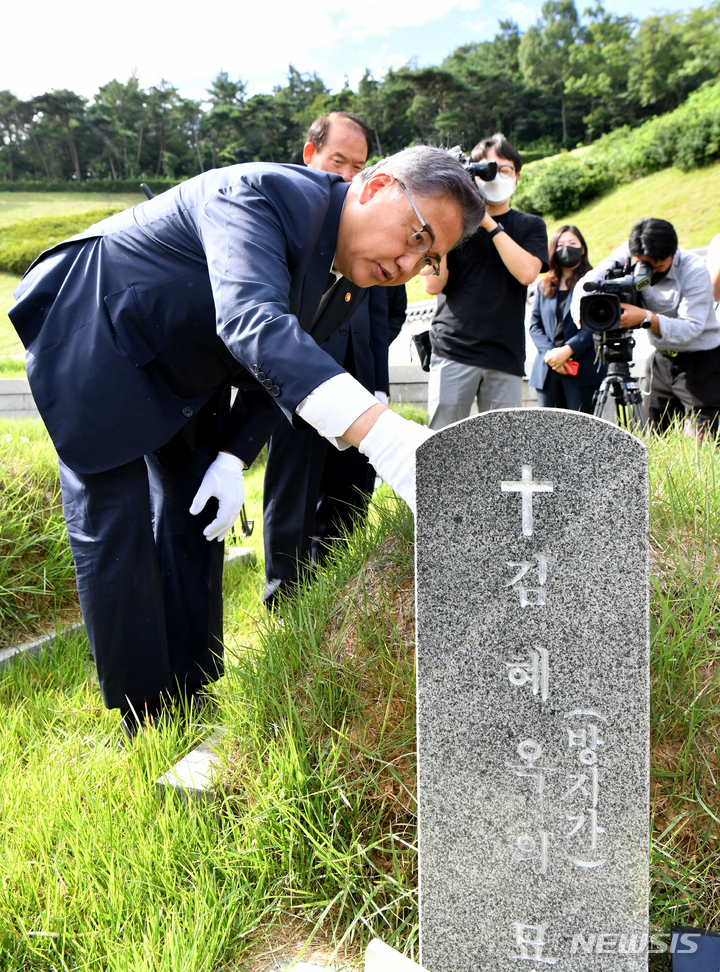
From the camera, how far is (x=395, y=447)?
1.35 metres

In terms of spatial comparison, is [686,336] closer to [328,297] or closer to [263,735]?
[328,297]

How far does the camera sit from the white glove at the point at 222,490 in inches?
87.2

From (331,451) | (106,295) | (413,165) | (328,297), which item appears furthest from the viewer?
(331,451)

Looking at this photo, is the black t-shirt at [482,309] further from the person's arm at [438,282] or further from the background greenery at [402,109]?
the background greenery at [402,109]

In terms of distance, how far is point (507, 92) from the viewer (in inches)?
1813

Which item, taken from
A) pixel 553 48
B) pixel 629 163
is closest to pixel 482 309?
pixel 629 163

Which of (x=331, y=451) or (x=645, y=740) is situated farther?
(x=331, y=451)

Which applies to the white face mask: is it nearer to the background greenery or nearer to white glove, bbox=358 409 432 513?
white glove, bbox=358 409 432 513

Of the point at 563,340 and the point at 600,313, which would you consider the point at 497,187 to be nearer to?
the point at 600,313

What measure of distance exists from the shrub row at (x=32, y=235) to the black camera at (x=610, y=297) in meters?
25.5

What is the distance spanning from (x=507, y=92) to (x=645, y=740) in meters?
52.9

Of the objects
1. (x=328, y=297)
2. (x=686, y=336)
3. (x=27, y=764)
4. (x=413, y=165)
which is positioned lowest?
(x=27, y=764)

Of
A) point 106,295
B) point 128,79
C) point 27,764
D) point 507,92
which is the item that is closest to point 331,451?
point 106,295

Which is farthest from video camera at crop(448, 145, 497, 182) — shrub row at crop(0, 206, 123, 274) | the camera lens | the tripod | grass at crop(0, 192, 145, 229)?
grass at crop(0, 192, 145, 229)
